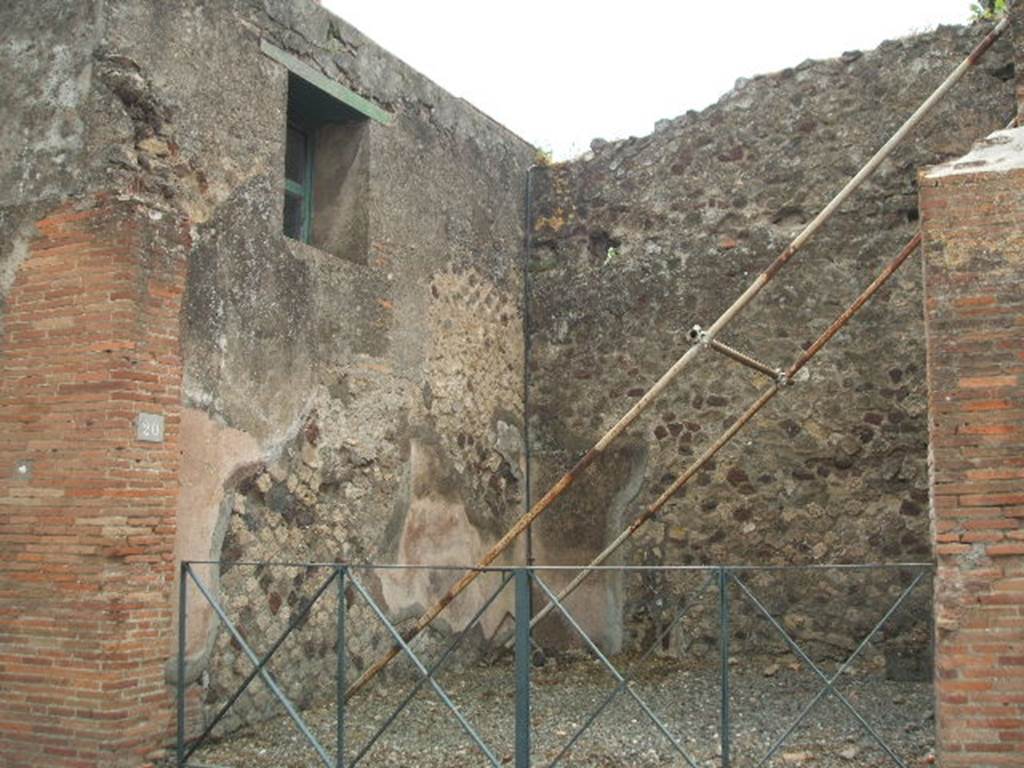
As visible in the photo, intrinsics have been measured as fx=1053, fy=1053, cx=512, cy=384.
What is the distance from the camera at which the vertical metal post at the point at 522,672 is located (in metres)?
4.59

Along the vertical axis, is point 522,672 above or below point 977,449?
below

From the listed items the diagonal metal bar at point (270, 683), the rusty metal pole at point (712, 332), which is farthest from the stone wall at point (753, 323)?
the diagonal metal bar at point (270, 683)

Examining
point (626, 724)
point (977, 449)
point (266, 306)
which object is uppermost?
point (266, 306)

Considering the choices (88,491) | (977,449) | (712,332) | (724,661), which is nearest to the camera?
(977,449)

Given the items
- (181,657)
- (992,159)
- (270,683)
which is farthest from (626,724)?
(992,159)

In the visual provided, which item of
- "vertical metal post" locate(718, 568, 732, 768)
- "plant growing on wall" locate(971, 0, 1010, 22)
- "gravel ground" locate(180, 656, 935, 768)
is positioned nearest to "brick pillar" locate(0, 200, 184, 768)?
"gravel ground" locate(180, 656, 935, 768)

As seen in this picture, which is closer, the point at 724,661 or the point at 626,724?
the point at 724,661

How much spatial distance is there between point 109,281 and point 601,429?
448 cm

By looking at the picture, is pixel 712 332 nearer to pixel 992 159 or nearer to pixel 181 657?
pixel 992 159

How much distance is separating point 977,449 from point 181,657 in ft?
13.0

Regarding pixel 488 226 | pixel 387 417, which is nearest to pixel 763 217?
pixel 488 226

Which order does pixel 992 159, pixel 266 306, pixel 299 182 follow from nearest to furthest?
pixel 992 159, pixel 266 306, pixel 299 182

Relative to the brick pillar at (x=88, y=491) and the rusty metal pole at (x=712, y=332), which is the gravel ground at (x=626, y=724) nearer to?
the rusty metal pole at (x=712, y=332)

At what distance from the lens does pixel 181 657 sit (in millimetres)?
5426
